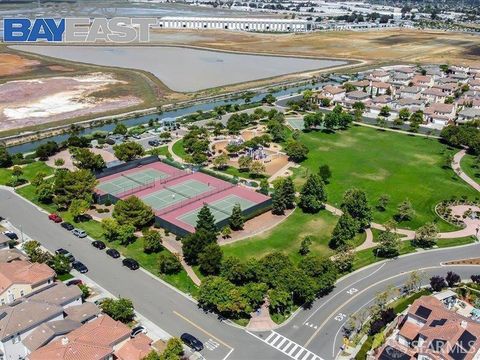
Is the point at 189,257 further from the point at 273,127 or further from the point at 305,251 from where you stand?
the point at 273,127

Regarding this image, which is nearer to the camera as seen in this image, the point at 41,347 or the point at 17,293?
the point at 41,347

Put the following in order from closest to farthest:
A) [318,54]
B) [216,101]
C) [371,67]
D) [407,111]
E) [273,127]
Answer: [273,127] → [407,111] → [216,101] → [371,67] → [318,54]

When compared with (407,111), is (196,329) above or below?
below

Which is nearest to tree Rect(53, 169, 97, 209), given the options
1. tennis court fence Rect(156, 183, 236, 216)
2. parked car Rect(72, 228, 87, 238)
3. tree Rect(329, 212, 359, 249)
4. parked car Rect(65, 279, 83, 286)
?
parked car Rect(72, 228, 87, 238)

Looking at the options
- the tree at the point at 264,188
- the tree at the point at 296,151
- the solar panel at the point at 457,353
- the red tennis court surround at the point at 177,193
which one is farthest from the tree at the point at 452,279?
the tree at the point at 296,151

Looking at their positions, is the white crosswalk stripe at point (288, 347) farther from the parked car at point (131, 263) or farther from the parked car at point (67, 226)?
the parked car at point (67, 226)

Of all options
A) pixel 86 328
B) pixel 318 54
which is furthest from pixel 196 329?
pixel 318 54
